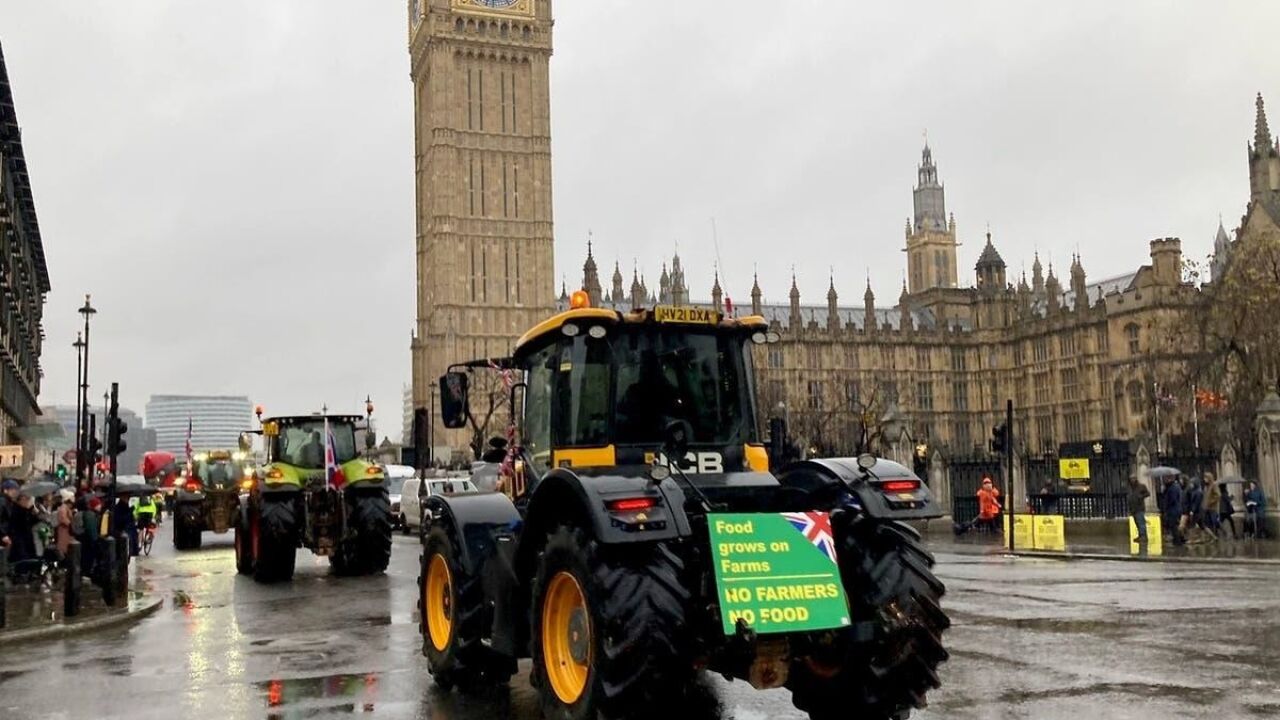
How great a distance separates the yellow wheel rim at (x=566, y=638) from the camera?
246 inches

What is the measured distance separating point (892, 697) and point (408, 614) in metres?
7.77

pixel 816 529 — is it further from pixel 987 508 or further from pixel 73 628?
pixel 987 508

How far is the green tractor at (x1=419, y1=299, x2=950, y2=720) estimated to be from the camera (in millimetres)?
5809

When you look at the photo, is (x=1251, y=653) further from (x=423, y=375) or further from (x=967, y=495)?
(x=423, y=375)

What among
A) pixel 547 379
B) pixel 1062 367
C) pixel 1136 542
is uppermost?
pixel 1062 367

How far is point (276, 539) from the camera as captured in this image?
17.1 m

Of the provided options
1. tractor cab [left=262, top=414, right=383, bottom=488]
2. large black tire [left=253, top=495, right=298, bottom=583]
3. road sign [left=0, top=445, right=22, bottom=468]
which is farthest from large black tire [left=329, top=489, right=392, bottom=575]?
road sign [left=0, top=445, right=22, bottom=468]

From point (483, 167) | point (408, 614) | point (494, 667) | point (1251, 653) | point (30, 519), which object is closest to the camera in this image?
point (494, 667)

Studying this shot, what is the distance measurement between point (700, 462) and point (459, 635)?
6.98ft

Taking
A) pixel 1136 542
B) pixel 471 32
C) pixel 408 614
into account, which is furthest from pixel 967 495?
pixel 471 32

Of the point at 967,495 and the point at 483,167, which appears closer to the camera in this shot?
the point at 967,495

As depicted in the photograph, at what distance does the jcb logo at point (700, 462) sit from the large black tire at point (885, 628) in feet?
3.13

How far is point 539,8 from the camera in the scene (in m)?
84.8

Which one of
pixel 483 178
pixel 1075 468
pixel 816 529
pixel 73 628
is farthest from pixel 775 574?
pixel 483 178
